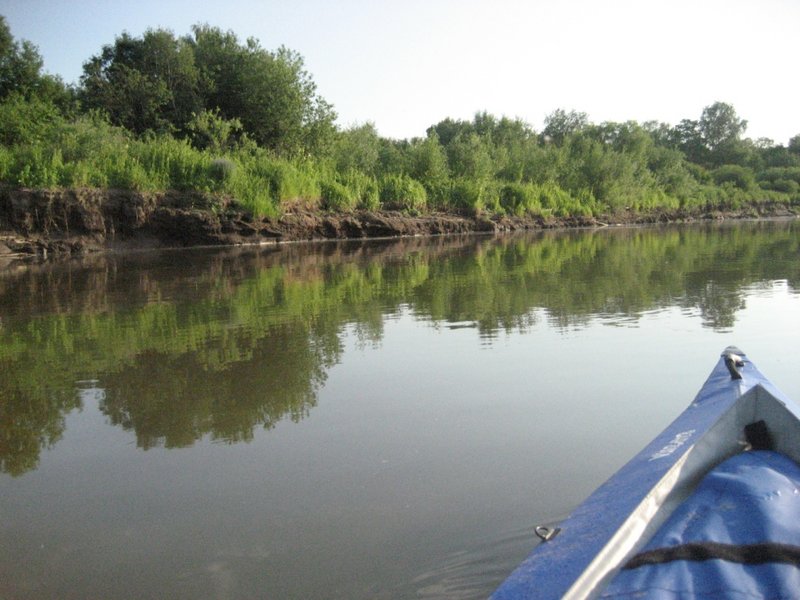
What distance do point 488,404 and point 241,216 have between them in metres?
19.5

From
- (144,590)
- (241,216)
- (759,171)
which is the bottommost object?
(144,590)

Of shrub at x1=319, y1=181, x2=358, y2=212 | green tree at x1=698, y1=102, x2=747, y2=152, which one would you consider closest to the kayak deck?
shrub at x1=319, y1=181, x2=358, y2=212

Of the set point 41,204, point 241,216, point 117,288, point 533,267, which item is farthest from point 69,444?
point 241,216

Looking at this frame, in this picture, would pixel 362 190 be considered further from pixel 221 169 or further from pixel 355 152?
pixel 221 169

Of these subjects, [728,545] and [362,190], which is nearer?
[728,545]

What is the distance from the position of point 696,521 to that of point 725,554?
0.63 ft

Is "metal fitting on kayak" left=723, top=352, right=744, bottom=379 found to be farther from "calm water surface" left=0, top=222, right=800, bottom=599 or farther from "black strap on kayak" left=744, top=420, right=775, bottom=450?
"calm water surface" left=0, top=222, right=800, bottom=599

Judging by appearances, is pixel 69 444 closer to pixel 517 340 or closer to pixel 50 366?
pixel 50 366

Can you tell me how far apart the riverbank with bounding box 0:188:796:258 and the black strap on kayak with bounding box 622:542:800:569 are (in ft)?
64.9

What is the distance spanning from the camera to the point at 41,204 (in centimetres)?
1930

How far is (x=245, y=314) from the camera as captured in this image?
8.23 metres

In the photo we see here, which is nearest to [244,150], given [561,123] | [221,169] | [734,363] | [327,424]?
[221,169]

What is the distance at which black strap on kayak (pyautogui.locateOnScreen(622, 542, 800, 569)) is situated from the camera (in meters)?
1.88

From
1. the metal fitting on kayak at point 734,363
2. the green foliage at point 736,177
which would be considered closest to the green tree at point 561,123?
the green foliage at point 736,177
